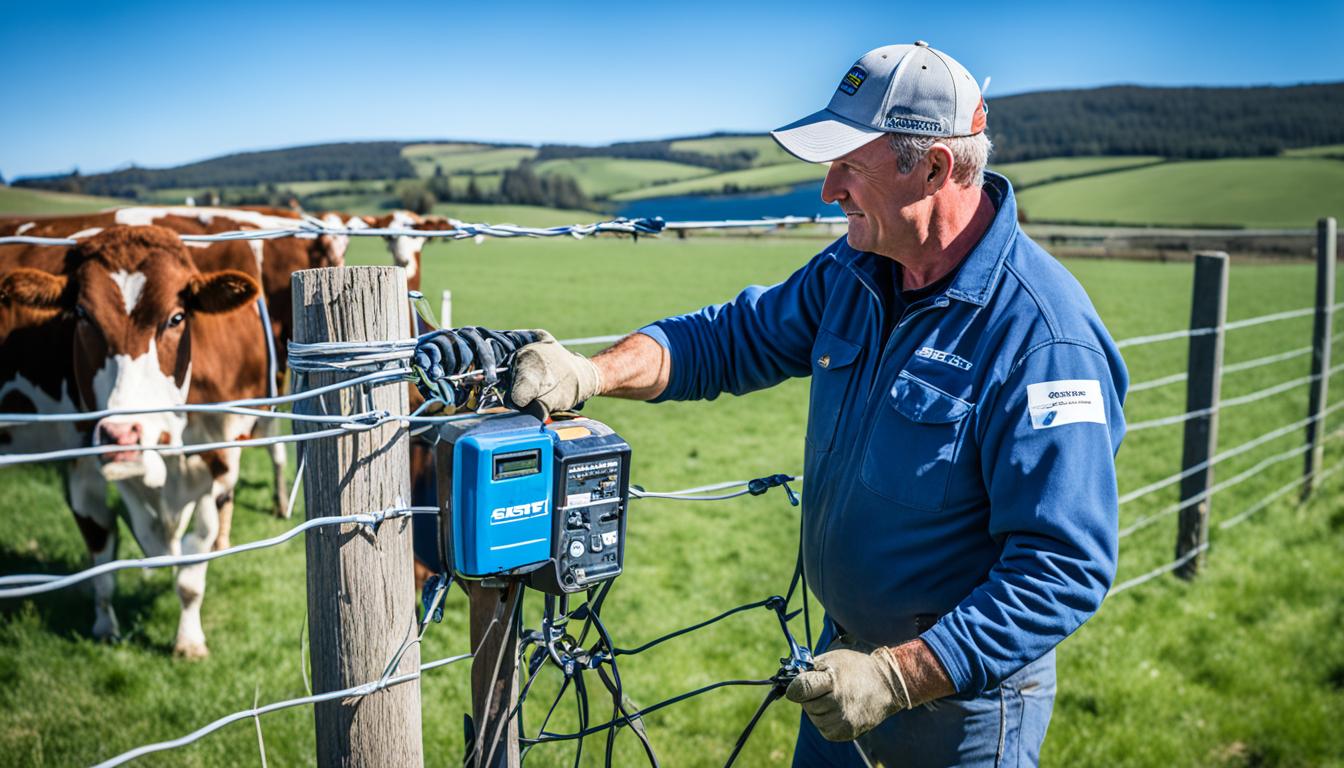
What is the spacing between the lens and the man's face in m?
2.13

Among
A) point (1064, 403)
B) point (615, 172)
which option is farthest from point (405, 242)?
point (615, 172)

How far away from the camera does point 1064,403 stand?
188 centimetres

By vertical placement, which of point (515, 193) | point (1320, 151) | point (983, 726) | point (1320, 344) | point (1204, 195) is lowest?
point (983, 726)

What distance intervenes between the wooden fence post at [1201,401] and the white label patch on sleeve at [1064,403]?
385 centimetres

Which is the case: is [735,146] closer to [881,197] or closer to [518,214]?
[518,214]

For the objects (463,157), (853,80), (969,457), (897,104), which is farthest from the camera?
(463,157)

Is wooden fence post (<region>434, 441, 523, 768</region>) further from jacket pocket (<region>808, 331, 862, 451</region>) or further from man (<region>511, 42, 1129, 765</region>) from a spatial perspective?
jacket pocket (<region>808, 331, 862, 451</region>)

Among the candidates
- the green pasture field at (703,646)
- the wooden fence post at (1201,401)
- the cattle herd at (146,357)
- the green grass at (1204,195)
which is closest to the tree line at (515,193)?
the green grass at (1204,195)

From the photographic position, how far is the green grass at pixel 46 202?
3972 cm

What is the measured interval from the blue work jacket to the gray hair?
0.12m

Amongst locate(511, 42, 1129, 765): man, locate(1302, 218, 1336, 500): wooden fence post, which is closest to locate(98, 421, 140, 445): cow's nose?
locate(511, 42, 1129, 765): man

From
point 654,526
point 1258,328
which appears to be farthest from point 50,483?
point 1258,328

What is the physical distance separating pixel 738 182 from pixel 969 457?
5882cm

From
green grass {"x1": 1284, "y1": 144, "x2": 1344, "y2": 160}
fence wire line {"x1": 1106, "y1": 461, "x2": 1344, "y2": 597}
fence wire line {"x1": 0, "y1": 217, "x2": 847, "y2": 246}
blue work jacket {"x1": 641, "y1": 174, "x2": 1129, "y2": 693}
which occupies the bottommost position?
fence wire line {"x1": 1106, "y1": 461, "x2": 1344, "y2": 597}
